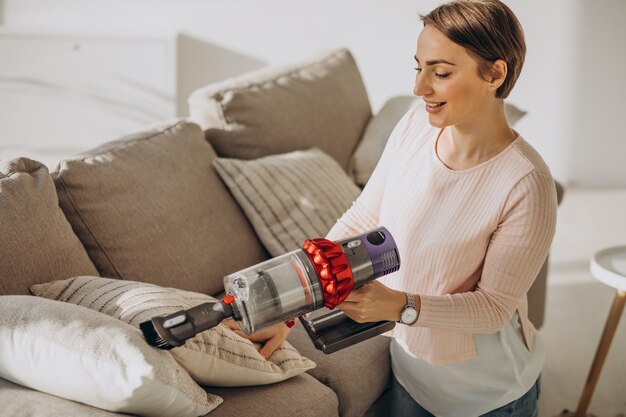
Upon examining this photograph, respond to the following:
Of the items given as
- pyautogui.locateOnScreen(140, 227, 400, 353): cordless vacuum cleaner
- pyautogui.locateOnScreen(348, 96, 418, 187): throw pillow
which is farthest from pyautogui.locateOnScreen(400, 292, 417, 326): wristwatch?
pyautogui.locateOnScreen(348, 96, 418, 187): throw pillow

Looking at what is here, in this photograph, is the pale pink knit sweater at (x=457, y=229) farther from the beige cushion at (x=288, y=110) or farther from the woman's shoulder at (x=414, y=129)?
the beige cushion at (x=288, y=110)

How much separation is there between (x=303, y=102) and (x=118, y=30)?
186 centimetres

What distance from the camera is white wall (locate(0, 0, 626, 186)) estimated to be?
3.74 meters

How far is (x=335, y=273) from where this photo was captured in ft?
3.54

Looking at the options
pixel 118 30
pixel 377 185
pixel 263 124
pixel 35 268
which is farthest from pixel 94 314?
pixel 118 30

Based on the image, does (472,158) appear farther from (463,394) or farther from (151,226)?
(151,226)

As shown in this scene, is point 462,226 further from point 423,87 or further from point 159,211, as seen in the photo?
point 159,211

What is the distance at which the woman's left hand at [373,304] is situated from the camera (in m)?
1.17

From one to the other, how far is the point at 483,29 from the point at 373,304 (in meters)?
0.49

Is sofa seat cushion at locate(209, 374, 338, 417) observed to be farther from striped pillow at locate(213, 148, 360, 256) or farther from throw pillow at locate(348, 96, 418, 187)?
throw pillow at locate(348, 96, 418, 187)

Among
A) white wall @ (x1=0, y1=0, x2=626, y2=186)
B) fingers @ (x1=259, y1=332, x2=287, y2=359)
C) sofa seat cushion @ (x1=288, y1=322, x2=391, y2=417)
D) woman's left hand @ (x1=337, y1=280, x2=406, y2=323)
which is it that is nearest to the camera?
woman's left hand @ (x1=337, y1=280, x2=406, y2=323)

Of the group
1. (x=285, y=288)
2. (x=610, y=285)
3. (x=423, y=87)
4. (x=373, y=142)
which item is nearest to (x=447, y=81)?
(x=423, y=87)

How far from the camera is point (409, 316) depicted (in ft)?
4.07

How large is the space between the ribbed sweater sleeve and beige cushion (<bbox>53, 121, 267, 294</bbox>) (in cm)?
71
